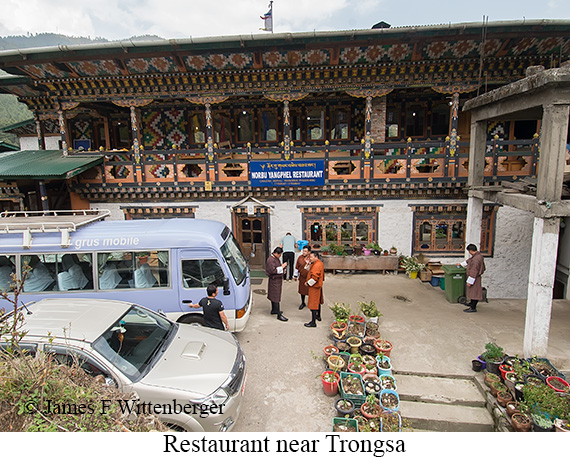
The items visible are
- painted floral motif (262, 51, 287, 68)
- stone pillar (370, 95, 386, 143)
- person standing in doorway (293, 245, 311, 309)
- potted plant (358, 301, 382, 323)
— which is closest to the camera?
potted plant (358, 301, 382, 323)

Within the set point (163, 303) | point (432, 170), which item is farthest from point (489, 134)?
point (163, 303)

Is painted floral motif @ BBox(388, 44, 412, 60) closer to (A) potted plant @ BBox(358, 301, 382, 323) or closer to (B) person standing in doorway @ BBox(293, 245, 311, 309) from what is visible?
(B) person standing in doorway @ BBox(293, 245, 311, 309)

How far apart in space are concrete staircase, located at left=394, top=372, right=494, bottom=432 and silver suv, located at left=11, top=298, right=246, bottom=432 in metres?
3.14

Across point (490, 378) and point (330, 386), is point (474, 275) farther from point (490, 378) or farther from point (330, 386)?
point (330, 386)

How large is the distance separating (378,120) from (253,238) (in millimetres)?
6769

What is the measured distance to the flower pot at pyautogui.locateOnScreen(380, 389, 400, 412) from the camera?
5.70m

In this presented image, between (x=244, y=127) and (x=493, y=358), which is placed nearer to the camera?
(x=493, y=358)

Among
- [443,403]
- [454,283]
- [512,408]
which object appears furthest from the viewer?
[454,283]

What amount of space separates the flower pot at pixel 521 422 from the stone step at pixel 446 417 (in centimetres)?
46

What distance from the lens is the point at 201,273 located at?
7.77 m

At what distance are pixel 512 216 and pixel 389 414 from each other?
9.94 meters

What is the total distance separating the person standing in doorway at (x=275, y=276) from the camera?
8906 millimetres

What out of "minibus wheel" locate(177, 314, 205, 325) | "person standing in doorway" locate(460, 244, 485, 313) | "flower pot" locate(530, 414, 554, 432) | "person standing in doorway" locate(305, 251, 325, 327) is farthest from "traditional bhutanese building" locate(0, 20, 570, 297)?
"flower pot" locate(530, 414, 554, 432)

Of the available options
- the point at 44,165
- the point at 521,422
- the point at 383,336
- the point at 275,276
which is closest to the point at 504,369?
the point at 521,422
